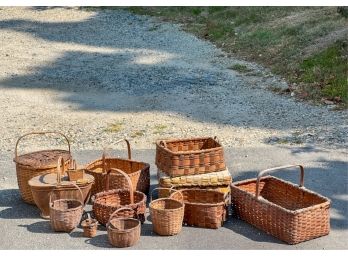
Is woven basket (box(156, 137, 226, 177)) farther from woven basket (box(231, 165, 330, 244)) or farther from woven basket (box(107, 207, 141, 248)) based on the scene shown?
woven basket (box(107, 207, 141, 248))

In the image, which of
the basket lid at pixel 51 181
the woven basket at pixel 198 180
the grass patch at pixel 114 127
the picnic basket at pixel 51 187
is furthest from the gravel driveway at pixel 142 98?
the woven basket at pixel 198 180

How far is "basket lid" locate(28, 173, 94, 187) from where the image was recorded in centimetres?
649

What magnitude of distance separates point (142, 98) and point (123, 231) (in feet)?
22.6

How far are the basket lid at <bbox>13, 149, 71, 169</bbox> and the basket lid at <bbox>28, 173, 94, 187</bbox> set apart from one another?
0.18 meters

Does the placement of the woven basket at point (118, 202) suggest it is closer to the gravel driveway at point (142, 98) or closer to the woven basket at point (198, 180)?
the woven basket at point (198, 180)

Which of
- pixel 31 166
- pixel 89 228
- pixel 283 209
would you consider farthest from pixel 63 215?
pixel 283 209

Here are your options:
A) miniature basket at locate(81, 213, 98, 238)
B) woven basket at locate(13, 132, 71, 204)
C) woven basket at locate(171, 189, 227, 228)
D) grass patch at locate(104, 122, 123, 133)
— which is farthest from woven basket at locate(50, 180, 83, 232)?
grass patch at locate(104, 122, 123, 133)

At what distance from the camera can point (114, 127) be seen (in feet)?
34.8

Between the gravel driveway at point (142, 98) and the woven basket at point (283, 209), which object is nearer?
the woven basket at point (283, 209)

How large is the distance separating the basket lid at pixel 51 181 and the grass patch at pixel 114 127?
3683 millimetres

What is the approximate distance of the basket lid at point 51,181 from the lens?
6492 mm

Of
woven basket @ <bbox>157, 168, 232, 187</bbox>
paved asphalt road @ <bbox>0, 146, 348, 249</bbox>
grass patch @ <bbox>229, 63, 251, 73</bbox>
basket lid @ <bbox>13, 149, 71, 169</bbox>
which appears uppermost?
grass patch @ <bbox>229, 63, 251, 73</bbox>

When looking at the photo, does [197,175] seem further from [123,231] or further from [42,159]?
[42,159]

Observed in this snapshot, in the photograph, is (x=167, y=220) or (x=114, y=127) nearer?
(x=167, y=220)
